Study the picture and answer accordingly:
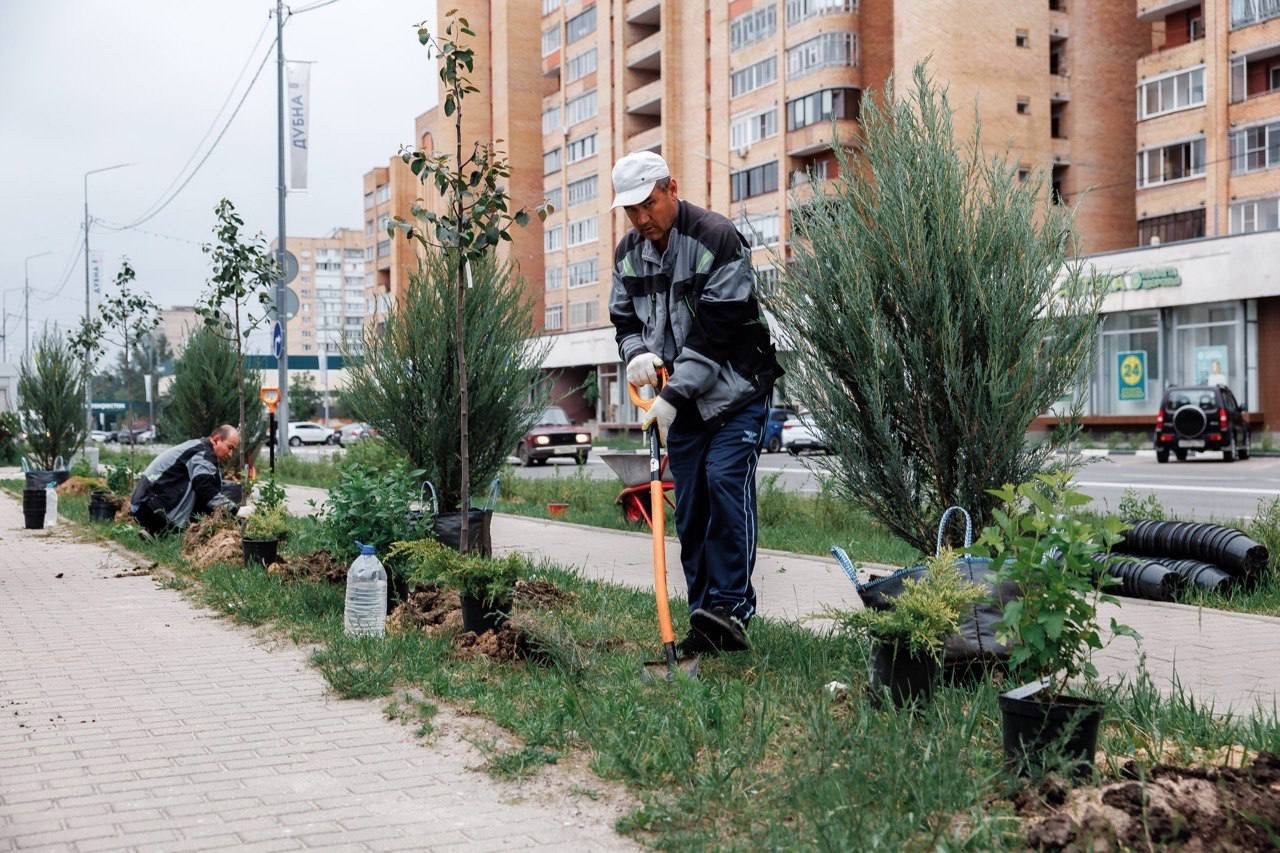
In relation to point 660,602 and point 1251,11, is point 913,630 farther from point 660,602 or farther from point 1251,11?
point 1251,11

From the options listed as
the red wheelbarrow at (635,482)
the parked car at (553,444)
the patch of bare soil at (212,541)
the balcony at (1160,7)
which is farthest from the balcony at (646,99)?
the patch of bare soil at (212,541)

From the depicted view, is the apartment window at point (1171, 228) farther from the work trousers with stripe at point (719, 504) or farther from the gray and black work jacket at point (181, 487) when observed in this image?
the work trousers with stripe at point (719, 504)

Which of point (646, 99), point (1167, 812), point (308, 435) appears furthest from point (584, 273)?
point (1167, 812)

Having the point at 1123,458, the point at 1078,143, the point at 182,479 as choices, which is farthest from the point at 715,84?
the point at 182,479

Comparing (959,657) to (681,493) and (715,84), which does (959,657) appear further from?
(715,84)

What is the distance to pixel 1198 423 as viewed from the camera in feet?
101

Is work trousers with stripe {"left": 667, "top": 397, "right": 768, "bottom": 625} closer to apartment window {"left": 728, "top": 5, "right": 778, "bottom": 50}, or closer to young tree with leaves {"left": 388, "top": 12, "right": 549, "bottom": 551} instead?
young tree with leaves {"left": 388, "top": 12, "right": 549, "bottom": 551}

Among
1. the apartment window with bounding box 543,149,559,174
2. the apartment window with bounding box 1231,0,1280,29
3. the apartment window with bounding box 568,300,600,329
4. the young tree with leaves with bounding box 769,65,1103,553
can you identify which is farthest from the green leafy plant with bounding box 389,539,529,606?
the apartment window with bounding box 543,149,559,174

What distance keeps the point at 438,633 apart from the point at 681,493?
1729 mm

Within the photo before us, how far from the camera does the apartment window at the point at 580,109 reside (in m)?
72.2

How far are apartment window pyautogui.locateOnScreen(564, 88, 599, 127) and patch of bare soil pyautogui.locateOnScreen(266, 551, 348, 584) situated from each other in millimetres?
64627

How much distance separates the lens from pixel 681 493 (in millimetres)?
6051

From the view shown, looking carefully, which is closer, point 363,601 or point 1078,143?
point 363,601

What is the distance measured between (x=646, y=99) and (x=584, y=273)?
11.1 metres
